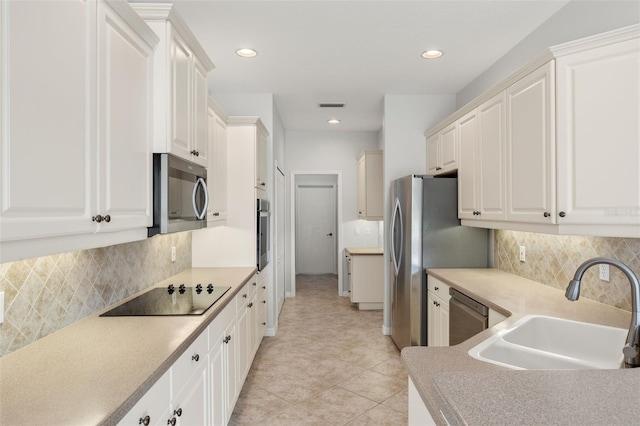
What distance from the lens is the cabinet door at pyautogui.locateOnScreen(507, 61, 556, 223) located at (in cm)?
212

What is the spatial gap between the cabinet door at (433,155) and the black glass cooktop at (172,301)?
8.16ft

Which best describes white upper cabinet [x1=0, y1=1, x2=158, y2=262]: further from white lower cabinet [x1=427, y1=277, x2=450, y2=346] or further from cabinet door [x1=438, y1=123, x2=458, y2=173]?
cabinet door [x1=438, y1=123, x2=458, y2=173]

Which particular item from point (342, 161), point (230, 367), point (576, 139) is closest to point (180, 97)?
point (230, 367)

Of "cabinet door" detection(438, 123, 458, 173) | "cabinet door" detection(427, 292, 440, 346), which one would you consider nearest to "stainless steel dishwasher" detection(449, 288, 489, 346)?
"cabinet door" detection(427, 292, 440, 346)

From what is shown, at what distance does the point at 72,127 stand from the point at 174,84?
799 mm

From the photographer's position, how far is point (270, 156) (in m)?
4.41

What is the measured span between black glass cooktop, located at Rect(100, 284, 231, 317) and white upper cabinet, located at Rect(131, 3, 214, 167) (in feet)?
2.69

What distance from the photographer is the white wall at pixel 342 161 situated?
6324mm

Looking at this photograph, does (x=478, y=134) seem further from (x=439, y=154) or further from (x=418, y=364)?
(x=418, y=364)

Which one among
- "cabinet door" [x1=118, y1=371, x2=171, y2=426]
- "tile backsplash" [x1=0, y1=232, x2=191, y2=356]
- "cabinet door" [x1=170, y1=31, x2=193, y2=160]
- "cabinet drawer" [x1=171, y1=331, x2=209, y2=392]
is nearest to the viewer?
"cabinet door" [x1=118, y1=371, x2=171, y2=426]

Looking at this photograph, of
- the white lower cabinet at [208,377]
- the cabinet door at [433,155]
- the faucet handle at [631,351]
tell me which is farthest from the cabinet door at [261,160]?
the faucet handle at [631,351]

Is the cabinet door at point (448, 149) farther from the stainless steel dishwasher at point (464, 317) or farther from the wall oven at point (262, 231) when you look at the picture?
the wall oven at point (262, 231)

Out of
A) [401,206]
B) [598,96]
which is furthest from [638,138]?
[401,206]

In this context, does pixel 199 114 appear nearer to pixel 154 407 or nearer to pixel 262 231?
pixel 262 231
